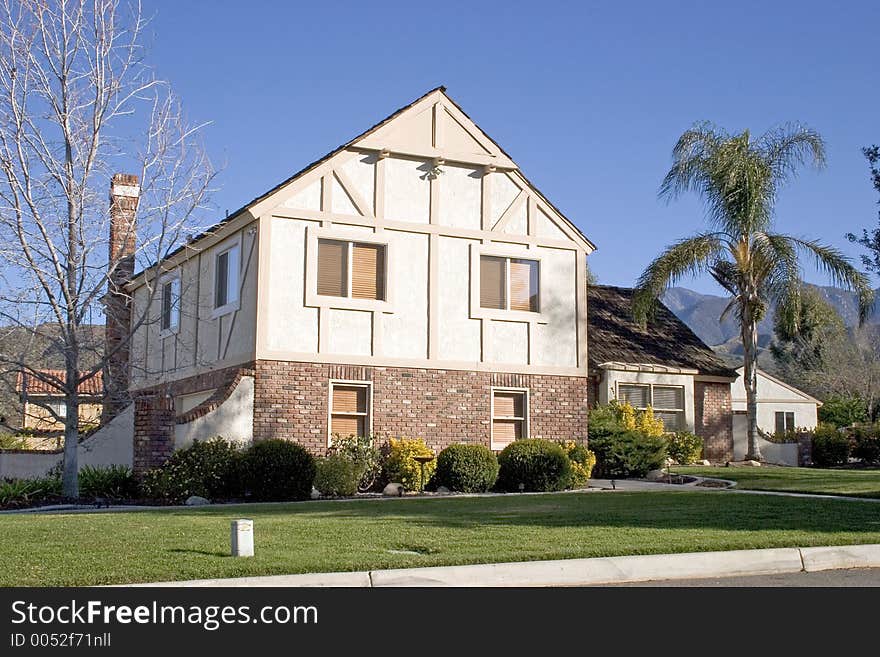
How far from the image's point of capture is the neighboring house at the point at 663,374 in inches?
1104

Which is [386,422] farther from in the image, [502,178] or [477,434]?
[502,178]

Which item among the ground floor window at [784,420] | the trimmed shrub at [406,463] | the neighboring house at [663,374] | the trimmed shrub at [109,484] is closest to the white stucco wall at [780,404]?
the ground floor window at [784,420]

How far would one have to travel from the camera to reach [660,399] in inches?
1143

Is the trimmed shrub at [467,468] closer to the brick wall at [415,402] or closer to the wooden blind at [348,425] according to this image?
the brick wall at [415,402]

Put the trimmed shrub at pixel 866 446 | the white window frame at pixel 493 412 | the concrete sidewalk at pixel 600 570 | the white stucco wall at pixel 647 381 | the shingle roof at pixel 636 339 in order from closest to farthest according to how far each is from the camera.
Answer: the concrete sidewalk at pixel 600 570 → the white window frame at pixel 493 412 → the white stucco wall at pixel 647 381 → the shingle roof at pixel 636 339 → the trimmed shrub at pixel 866 446

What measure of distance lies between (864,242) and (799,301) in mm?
12162

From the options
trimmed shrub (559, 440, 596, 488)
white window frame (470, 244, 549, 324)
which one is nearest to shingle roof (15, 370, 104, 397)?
white window frame (470, 244, 549, 324)

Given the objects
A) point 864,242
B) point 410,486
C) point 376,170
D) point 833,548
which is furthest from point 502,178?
point 833,548

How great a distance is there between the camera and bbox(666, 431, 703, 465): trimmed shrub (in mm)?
28059

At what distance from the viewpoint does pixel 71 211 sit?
A: 18.0m

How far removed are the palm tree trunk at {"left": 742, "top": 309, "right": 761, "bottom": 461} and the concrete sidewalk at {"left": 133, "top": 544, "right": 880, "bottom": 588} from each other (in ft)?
62.2

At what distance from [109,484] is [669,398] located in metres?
16.2

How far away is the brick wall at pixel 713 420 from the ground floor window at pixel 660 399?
911mm

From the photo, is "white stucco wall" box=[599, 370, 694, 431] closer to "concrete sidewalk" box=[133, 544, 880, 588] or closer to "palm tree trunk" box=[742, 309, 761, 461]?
"palm tree trunk" box=[742, 309, 761, 461]
